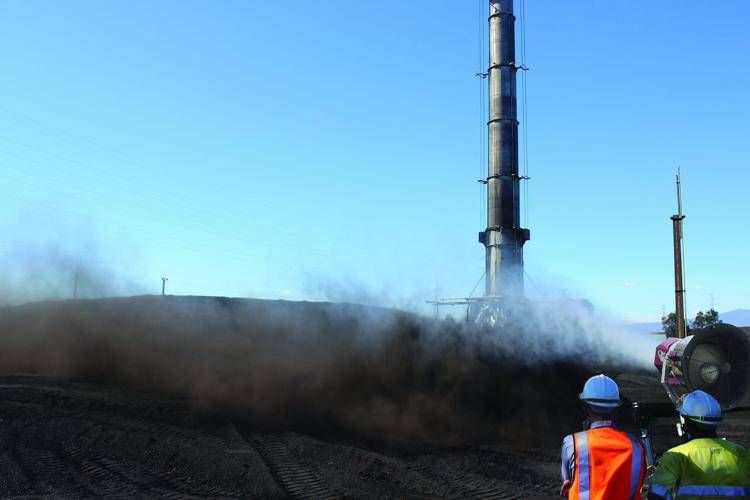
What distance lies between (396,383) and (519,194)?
17641mm

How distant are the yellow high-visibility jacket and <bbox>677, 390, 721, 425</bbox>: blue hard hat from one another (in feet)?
0.65

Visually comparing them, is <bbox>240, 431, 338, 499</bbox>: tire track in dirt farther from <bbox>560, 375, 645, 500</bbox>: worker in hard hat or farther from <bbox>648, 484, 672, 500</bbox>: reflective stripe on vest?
<bbox>648, 484, 672, 500</bbox>: reflective stripe on vest

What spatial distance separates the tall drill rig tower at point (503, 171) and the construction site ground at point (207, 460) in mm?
16210

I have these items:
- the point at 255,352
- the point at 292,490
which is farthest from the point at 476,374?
the point at 292,490

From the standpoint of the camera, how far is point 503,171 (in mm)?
31938

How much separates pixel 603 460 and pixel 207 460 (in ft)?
32.9

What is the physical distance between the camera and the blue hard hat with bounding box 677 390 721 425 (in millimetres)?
4219

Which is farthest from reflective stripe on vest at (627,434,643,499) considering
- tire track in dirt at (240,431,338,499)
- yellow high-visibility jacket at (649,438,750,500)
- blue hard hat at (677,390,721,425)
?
tire track in dirt at (240,431,338,499)

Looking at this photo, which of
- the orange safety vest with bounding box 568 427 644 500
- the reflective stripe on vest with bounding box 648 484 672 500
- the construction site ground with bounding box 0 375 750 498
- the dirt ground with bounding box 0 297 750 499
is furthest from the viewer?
the dirt ground with bounding box 0 297 750 499

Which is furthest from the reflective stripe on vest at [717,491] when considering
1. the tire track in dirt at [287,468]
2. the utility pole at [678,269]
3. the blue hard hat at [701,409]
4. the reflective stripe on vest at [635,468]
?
the utility pole at [678,269]

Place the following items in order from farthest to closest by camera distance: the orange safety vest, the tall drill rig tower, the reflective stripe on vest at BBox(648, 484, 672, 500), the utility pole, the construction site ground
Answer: the utility pole < the tall drill rig tower < the construction site ground < the orange safety vest < the reflective stripe on vest at BBox(648, 484, 672, 500)

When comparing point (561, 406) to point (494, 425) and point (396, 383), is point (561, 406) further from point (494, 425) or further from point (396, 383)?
point (396, 383)

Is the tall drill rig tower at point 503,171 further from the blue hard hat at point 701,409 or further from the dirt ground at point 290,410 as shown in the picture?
the blue hard hat at point 701,409

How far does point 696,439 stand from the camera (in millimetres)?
4211
